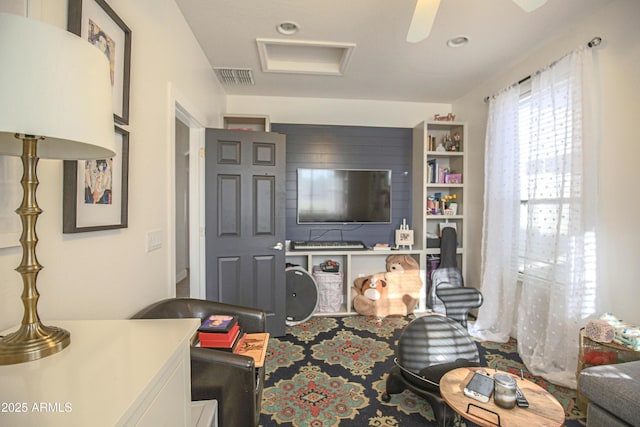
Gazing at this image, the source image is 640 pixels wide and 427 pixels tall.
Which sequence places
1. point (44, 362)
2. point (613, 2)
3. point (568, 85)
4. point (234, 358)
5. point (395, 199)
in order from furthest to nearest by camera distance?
point (395, 199) < point (568, 85) < point (613, 2) < point (234, 358) < point (44, 362)

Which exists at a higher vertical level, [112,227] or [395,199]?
[395,199]

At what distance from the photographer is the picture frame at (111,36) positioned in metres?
1.07

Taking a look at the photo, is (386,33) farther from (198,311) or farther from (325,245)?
(198,311)

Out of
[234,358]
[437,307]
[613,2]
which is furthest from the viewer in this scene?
[437,307]

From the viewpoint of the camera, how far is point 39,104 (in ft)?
1.81

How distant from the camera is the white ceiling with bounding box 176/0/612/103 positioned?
6.66ft

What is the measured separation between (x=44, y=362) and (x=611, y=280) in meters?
3.00

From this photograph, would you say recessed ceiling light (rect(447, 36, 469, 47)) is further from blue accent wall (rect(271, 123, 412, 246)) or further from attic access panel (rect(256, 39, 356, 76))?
blue accent wall (rect(271, 123, 412, 246))

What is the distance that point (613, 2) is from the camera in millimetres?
1980

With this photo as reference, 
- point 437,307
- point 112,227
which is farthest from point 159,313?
point 437,307

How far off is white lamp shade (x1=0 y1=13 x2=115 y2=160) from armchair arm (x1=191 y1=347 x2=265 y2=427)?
97 cm

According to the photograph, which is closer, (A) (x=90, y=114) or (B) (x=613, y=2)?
(A) (x=90, y=114)

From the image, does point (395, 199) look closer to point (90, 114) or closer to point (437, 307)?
point (437, 307)

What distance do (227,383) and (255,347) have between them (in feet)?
1.10
